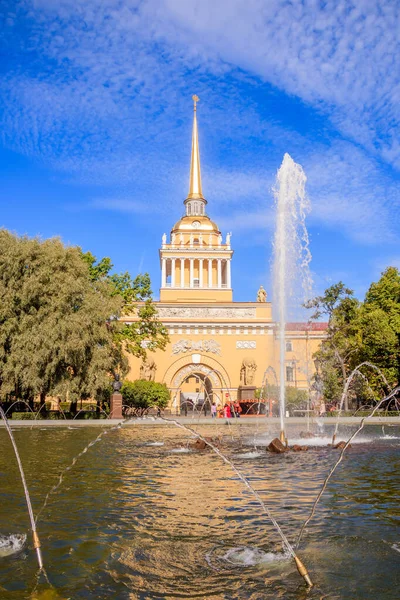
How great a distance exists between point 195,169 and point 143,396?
31052 mm

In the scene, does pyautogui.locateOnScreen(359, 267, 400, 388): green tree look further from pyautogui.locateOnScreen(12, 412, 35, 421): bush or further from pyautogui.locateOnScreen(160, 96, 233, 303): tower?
pyautogui.locateOnScreen(12, 412, 35, 421): bush

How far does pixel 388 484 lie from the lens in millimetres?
7895

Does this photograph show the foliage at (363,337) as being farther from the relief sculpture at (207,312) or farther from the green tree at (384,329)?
the relief sculpture at (207,312)

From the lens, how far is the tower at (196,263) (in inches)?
1918

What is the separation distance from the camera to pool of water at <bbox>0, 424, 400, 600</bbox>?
387 cm

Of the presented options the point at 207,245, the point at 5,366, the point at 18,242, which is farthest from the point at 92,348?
the point at 207,245

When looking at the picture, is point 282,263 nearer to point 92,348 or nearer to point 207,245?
point 92,348

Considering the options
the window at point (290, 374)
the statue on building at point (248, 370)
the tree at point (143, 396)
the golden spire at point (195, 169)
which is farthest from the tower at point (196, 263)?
the tree at point (143, 396)

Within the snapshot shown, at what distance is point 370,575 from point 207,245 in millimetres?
48184

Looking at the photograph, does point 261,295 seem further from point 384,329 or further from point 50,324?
point 50,324

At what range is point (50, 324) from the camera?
23.4 meters

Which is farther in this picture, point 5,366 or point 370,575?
point 5,366

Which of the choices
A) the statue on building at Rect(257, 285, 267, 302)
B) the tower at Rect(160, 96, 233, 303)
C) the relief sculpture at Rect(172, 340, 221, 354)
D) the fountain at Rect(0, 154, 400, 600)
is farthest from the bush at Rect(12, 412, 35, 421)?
the statue on building at Rect(257, 285, 267, 302)

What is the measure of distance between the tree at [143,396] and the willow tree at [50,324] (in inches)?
260
